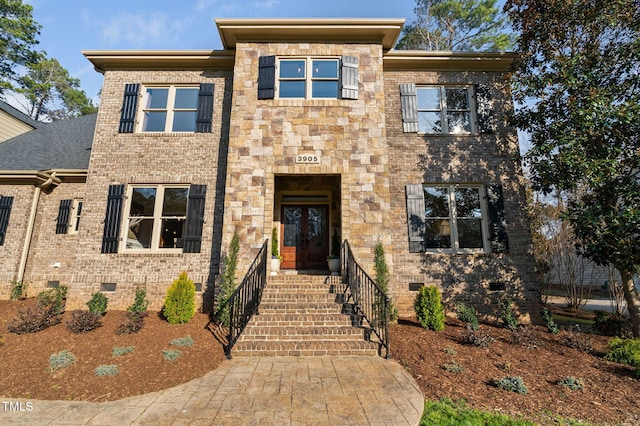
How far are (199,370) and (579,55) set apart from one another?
1006cm

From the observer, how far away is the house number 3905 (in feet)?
25.3

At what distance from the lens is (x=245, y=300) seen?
571 centimetres

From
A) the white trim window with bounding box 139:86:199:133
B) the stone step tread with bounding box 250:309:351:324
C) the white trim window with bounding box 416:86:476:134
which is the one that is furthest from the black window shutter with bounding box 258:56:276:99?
the stone step tread with bounding box 250:309:351:324

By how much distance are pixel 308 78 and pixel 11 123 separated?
13297 mm

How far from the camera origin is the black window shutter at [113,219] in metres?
8.05

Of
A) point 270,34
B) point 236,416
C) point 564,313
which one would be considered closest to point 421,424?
point 236,416

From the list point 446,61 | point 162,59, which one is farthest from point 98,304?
point 446,61

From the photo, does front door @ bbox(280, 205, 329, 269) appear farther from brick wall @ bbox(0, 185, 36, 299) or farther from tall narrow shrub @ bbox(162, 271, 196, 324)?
brick wall @ bbox(0, 185, 36, 299)

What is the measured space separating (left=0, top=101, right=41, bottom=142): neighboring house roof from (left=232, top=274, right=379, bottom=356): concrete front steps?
1370cm

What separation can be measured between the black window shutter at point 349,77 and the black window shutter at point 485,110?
3968mm

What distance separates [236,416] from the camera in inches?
124

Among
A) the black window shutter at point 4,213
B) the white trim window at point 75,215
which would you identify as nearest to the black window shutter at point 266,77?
the white trim window at point 75,215

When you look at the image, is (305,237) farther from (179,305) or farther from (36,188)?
(36,188)

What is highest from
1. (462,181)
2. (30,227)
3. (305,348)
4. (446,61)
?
(446,61)
